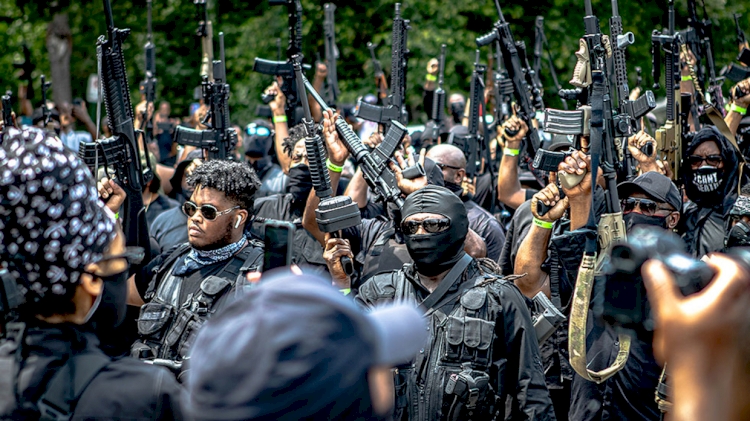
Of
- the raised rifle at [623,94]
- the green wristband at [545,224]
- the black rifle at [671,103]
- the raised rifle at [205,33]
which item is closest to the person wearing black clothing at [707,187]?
the black rifle at [671,103]

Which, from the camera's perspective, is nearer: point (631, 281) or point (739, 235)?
point (631, 281)

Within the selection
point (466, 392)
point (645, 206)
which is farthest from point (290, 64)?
point (466, 392)

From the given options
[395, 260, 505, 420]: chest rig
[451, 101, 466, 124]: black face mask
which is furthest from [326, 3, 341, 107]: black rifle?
[395, 260, 505, 420]: chest rig

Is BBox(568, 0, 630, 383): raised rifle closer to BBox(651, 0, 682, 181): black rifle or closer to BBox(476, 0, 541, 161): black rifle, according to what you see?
BBox(651, 0, 682, 181): black rifle

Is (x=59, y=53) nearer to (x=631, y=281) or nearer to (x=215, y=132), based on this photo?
(x=215, y=132)

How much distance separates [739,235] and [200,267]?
260 cm

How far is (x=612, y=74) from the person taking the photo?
17.0 feet

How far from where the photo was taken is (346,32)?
1625 centimetres

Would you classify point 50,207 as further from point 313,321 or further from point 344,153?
point 344,153

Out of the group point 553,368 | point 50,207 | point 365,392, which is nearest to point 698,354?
point 365,392

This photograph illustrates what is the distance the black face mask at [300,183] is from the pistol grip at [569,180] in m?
2.19

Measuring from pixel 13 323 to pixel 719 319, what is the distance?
153 cm

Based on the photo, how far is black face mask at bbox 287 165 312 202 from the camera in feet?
→ 19.3

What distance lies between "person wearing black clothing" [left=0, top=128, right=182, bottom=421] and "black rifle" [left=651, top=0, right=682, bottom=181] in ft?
16.3
